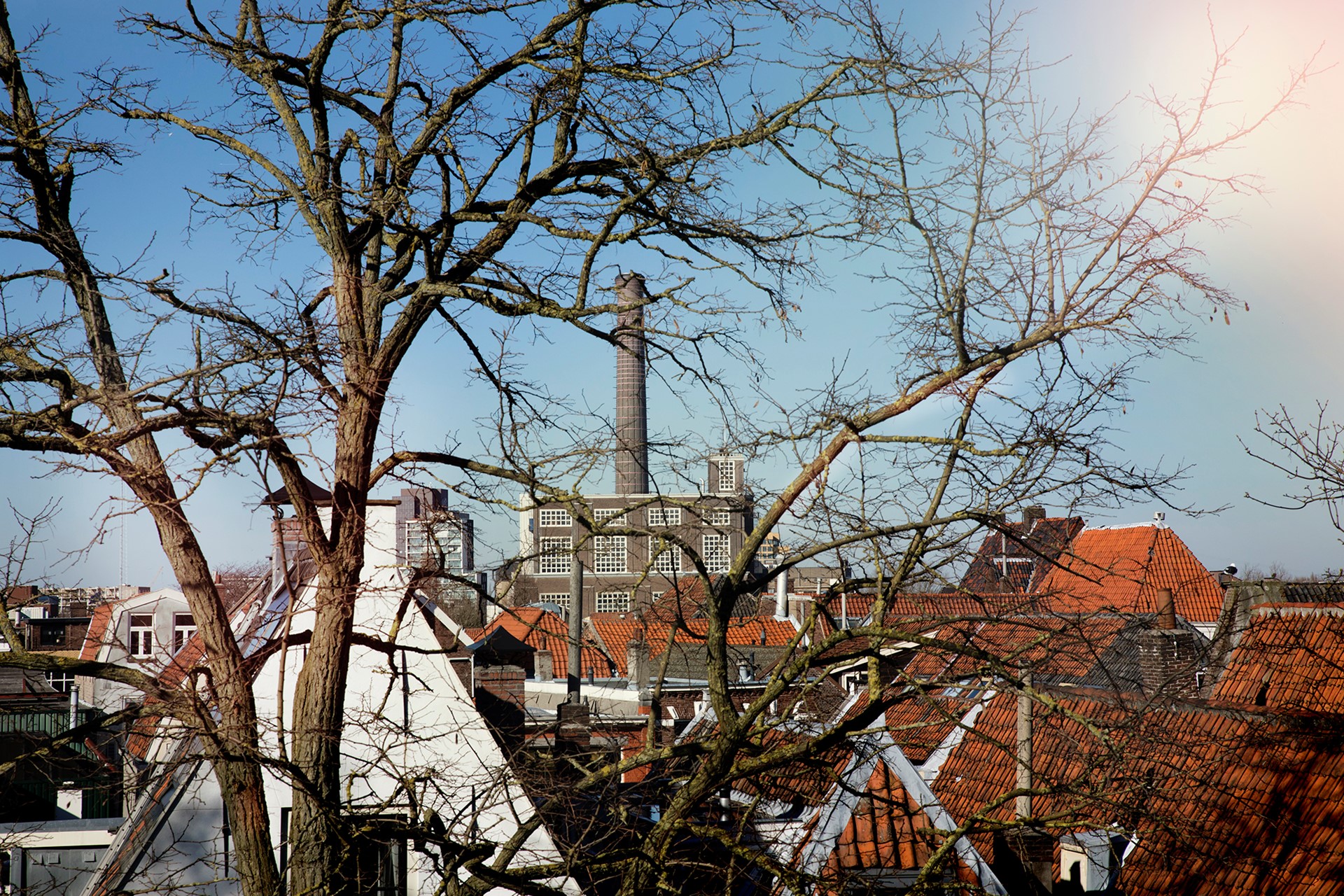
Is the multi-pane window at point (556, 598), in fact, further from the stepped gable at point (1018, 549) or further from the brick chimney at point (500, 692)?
the stepped gable at point (1018, 549)

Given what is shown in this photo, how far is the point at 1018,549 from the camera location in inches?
266

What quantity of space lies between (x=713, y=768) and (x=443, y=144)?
12.7ft

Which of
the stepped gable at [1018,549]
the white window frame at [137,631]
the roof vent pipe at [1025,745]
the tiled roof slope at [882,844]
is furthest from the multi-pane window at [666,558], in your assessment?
the white window frame at [137,631]

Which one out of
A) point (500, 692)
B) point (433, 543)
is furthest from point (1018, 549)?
point (500, 692)

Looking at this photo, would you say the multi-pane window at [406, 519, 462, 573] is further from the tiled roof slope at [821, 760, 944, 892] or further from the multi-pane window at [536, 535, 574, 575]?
the tiled roof slope at [821, 760, 944, 892]

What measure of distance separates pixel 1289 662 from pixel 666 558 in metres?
8.28

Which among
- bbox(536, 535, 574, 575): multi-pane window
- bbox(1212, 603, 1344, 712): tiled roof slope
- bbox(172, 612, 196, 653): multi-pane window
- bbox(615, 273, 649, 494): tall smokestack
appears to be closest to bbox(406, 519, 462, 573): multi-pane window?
bbox(536, 535, 574, 575): multi-pane window

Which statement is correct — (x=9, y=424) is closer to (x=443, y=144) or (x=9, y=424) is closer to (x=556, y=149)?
(x=443, y=144)

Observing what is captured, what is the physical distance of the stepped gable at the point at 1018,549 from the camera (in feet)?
21.3

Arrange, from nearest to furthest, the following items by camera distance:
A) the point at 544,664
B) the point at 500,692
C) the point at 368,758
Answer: the point at 368,758, the point at 500,692, the point at 544,664

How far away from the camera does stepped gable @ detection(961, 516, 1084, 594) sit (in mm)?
6484

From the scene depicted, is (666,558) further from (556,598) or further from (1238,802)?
(556,598)

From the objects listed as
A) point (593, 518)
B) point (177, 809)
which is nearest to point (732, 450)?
point (593, 518)

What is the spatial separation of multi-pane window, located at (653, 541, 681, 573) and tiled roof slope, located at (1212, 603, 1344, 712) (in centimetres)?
662
